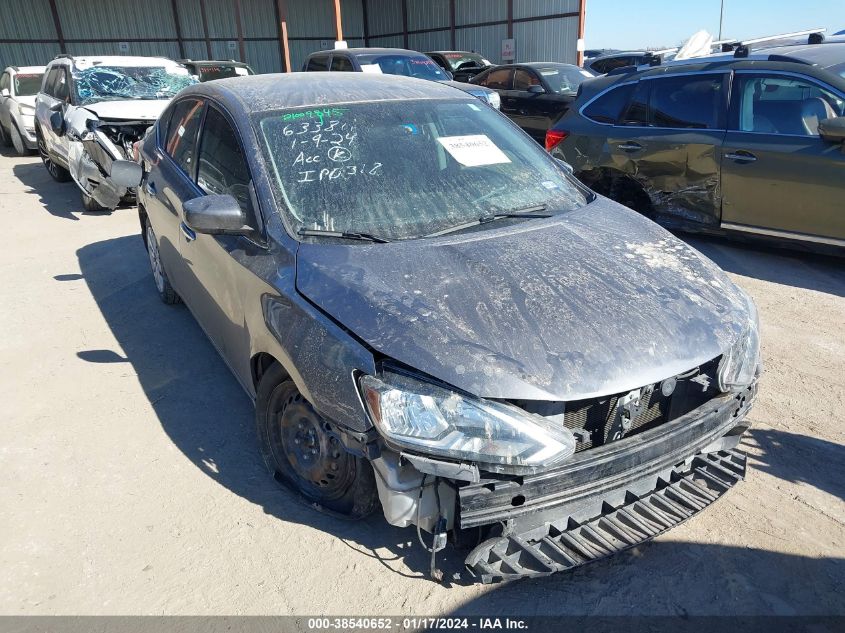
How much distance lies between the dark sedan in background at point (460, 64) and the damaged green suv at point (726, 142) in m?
10.1

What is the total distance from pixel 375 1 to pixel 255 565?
29.4 meters

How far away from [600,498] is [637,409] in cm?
34

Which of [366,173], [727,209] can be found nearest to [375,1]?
[727,209]

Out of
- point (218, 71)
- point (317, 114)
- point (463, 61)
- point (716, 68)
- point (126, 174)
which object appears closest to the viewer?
point (317, 114)

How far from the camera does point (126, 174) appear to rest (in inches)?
172

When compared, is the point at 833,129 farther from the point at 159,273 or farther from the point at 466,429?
the point at 159,273

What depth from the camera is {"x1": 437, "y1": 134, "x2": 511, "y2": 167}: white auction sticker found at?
324 cm

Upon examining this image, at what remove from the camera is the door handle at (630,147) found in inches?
234

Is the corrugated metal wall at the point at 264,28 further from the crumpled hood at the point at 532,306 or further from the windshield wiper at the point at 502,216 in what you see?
the crumpled hood at the point at 532,306

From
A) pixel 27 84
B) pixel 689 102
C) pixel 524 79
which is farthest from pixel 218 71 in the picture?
pixel 689 102

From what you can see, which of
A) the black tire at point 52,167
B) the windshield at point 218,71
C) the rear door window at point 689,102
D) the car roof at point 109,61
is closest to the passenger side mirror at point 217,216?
the rear door window at point 689,102

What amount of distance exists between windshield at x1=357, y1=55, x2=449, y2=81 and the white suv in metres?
6.06

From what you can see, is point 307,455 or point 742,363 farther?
point 307,455

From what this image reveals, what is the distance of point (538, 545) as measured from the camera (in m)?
2.12
